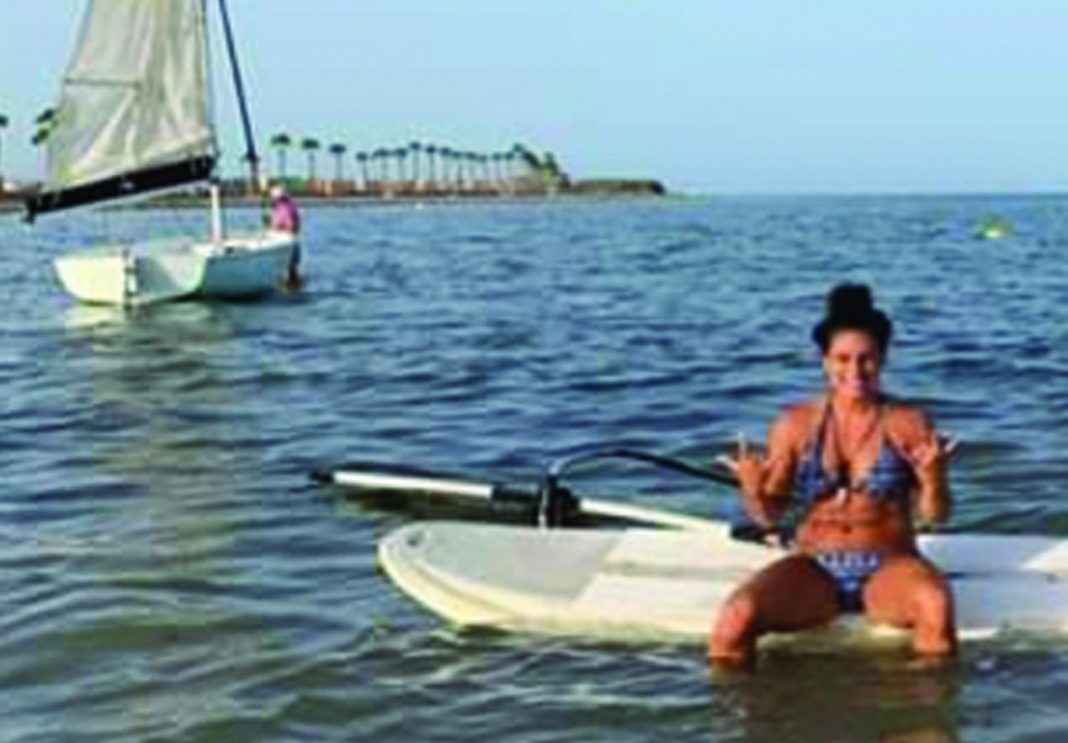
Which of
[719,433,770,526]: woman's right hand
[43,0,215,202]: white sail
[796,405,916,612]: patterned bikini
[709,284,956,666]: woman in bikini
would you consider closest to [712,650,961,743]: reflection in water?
[709,284,956,666]: woman in bikini

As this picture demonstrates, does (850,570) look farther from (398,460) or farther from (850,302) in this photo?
(398,460)

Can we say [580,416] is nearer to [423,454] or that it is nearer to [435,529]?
[423,454]

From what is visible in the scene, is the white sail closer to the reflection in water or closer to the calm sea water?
the calm sea water

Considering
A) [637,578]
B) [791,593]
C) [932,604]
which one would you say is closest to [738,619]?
[791,593]

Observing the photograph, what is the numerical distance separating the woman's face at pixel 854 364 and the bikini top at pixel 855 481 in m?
0.11

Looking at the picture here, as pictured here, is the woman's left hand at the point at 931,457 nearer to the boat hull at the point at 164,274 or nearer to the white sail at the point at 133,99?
the boat hull at the point at 164,274

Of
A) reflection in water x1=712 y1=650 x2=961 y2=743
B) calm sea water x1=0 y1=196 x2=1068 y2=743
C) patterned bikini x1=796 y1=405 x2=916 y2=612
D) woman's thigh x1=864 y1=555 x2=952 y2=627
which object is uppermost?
patterned bikini x1=796 y1=405 x2=916 y2=612

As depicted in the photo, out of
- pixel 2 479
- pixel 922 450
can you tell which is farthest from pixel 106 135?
pixel 922 450

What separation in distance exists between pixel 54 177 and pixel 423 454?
65.1ft

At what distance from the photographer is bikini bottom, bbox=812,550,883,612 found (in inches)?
311

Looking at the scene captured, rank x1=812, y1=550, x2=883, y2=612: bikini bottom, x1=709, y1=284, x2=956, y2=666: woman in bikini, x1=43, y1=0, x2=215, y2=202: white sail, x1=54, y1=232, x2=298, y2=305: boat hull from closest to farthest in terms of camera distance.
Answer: x1=709, y1=284, x2=956, y2=666: woman in bikini, x1=812, y1=550, x2=883, y2=612: bikini bottom, x1=54, y1=232, x2=298, y2=305: boat hull, x1=43, y1=0, x2=215, y2=202: white sail

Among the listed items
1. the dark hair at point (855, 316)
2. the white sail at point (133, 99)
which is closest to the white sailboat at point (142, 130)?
the white sail at point (133, 99)

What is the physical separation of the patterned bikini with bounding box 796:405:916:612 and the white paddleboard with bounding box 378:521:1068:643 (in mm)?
141

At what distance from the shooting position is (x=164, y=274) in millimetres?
30844
